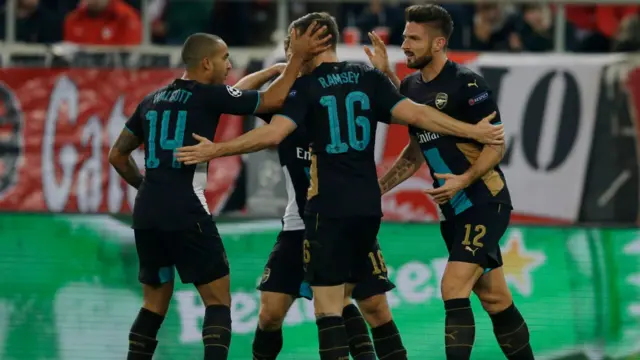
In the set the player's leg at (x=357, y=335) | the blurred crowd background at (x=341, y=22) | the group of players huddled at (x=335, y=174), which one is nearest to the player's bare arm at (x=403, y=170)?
the group of players huddled at (x=335, y=174)

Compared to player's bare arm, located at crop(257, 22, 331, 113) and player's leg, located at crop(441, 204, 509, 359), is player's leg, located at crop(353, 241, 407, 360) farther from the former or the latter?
player's bare arm, located at crop(257, 22, 331, 113)

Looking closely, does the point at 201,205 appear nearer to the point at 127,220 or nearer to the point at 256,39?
the point at 127,220

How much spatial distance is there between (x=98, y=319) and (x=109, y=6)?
179 inches

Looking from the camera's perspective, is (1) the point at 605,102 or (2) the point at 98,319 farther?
(1) the point at 605,102

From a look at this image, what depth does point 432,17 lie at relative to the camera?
25.2ft

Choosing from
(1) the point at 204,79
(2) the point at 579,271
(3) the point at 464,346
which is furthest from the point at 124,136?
(2) the point at 579,271

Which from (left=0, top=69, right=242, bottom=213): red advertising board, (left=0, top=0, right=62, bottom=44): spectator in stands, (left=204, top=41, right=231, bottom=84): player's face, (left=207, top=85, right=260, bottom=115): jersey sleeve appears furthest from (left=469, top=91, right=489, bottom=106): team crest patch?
(left=0, top=0, right=62, bottom=44): spectator in stands

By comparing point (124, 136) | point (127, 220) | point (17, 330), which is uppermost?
point (124, 136)

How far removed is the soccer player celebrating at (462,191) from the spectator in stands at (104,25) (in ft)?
16.9

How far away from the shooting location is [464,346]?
24.4 feet

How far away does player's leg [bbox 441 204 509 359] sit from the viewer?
24.5ft

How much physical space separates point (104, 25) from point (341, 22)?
94.0 inches

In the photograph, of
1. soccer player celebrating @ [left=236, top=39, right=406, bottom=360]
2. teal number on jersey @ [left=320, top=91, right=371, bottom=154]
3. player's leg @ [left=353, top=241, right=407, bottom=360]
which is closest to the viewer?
teal number on jersey @ [left=320, top=91, right=371, bottom=154]

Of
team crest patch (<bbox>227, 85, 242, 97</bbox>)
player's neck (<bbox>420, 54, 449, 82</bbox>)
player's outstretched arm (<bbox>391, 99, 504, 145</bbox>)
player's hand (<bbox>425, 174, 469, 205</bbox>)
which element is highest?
player's neck (<bbox>420, 54, 449, 82</bbox>)
